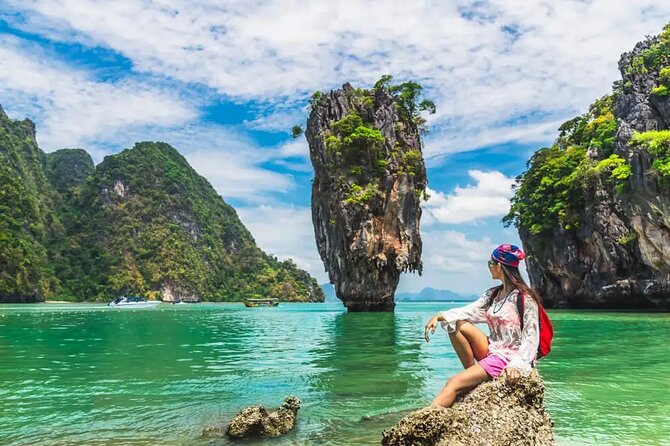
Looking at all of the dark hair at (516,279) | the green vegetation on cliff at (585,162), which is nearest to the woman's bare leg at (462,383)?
the dark hair at (516,279)

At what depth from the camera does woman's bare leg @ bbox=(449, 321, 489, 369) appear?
4047 mm

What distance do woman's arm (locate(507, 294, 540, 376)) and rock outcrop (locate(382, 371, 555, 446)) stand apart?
0.11 meters

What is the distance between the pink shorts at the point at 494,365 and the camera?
3.89 m

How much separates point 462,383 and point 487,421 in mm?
363

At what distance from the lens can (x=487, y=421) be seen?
3648 mm

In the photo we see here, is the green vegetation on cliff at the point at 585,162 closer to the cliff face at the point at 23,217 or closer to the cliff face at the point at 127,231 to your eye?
the cliff face at the point at 23,217

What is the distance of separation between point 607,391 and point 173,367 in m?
7.96

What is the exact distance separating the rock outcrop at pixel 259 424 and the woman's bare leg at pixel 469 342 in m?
2.38

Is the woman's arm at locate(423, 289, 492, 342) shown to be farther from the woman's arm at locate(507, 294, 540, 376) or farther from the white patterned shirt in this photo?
the woman's arm at locate(507, 294, 540, 376)

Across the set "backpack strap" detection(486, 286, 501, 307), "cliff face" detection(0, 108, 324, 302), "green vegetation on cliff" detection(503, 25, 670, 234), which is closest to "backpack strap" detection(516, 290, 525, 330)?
"backpack strap" detection(486, 286, 501, 307)

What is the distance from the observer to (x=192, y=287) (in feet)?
334

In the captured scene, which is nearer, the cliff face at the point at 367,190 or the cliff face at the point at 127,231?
the cliff face at the point at 367,190

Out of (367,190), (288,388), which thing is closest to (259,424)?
(288,388)

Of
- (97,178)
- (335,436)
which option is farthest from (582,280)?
(97,178)
